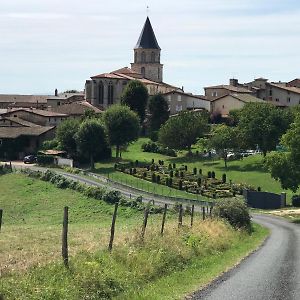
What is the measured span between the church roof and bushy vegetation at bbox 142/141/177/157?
63.7 metres

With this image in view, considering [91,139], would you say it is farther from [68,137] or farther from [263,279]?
[263,279]

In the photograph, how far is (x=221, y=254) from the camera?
22.8m

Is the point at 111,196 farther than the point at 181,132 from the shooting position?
No

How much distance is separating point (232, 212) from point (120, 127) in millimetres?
57460

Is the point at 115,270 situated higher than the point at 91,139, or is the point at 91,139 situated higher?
the point at 91,139

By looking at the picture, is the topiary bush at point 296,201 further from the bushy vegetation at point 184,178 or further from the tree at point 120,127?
the tree at point 120,127

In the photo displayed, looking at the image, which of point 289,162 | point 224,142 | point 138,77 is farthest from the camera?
point 138,77

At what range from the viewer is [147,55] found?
512 feet

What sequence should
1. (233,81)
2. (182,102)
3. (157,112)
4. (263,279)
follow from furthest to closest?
1. (233,81)
2. (182,102)
3. (157,112)
4. (263,279)

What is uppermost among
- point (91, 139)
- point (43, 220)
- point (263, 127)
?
point (263, 127)

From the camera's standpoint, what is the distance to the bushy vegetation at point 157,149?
305ft

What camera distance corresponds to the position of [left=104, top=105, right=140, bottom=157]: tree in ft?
294

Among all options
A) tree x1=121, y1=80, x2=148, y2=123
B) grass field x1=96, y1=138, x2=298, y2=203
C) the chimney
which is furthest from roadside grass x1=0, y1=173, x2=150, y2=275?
the chimney

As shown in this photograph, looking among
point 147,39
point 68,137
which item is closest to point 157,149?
point 68,137
